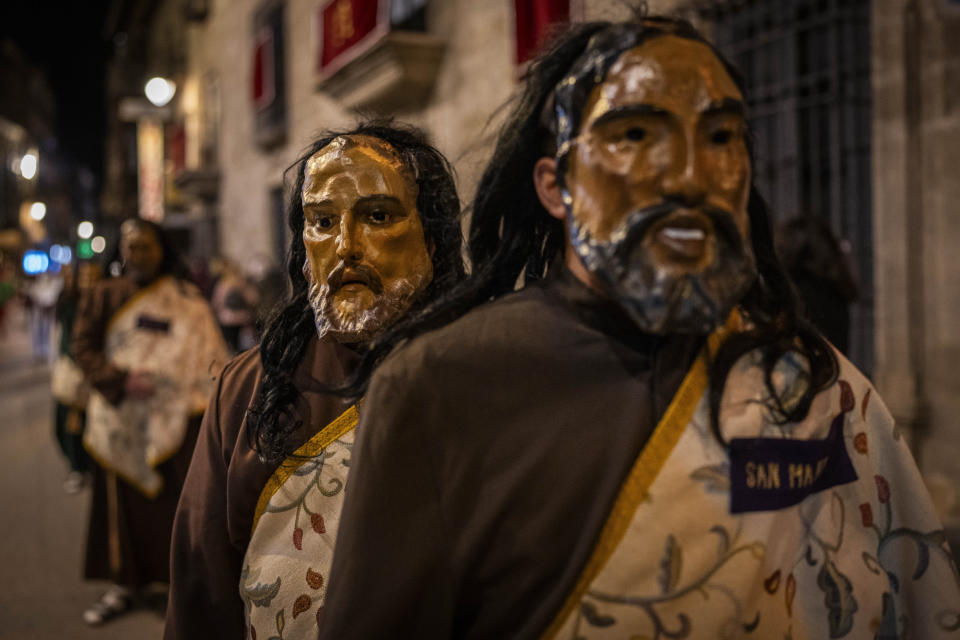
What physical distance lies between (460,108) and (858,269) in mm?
3998

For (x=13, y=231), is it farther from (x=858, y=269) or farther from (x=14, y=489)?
(x=858, y=269)

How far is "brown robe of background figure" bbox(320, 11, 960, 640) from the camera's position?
44.0 inches

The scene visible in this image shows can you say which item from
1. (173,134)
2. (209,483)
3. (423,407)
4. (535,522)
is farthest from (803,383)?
(173,134)

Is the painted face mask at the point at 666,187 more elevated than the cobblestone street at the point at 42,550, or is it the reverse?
the painted face mask at the point at 666,187

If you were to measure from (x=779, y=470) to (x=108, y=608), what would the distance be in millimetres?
3988

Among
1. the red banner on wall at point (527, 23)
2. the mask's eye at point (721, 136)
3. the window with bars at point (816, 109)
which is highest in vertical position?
the red banner on wall at point (527, 23)

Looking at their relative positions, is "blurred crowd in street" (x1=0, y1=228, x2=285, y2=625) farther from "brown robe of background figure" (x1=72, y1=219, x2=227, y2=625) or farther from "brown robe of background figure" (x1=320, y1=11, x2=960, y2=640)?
"brown robe of background figure" (x1=320, y1=11, x2=960, y2=640)

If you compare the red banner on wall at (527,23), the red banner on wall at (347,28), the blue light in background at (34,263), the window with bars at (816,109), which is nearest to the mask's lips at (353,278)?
the window with bars at (816,109)

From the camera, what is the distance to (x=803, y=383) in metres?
1.23

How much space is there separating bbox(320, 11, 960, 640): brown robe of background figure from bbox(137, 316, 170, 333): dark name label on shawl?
332 cm

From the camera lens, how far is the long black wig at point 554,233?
120 cm

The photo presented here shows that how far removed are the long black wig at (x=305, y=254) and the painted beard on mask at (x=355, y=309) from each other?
57mm

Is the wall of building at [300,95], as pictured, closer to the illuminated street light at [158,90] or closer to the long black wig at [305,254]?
the long black wig at [305,254]

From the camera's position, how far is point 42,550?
528 cm
